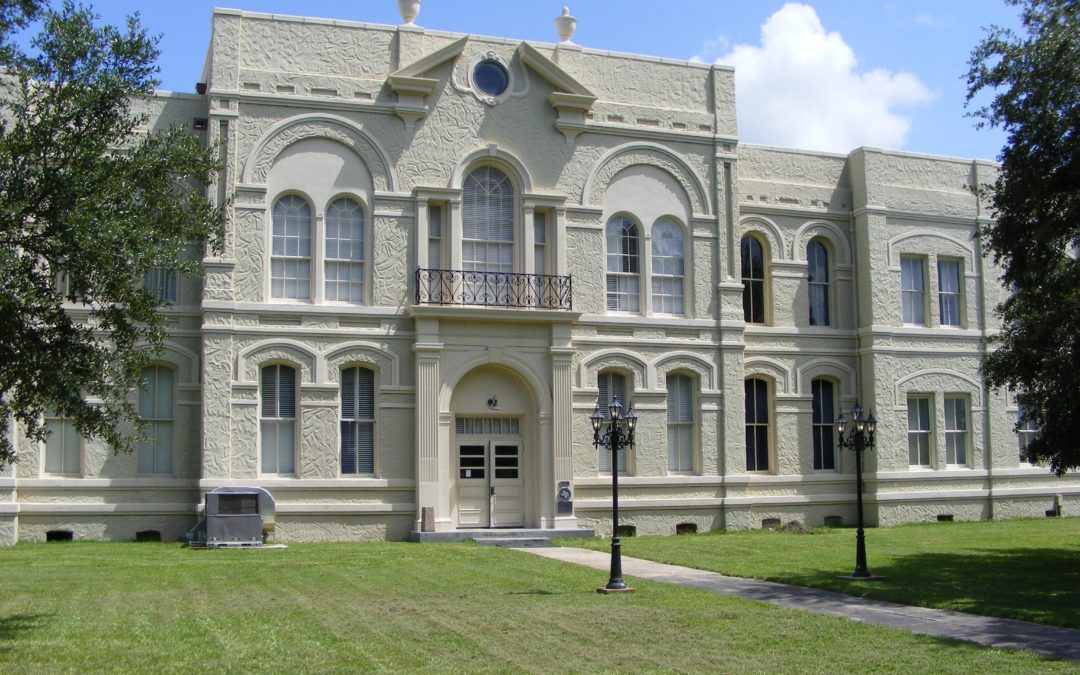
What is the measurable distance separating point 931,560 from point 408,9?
53.5ft

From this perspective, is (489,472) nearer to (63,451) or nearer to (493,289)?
(493,289)

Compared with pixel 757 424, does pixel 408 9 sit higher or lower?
higher

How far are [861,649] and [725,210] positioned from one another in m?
16.9

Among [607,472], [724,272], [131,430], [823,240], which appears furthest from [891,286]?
[131,430]

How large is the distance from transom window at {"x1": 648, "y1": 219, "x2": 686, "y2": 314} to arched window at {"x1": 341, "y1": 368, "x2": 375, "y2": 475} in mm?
7114

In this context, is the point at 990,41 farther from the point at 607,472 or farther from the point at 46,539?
the point at 46,539

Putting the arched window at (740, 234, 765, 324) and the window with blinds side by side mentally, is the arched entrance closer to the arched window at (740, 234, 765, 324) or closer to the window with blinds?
the window with blinds

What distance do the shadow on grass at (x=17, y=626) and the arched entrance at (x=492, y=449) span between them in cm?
1247

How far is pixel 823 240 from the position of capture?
98.6ft

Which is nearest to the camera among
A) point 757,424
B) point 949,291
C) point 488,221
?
point 488,221

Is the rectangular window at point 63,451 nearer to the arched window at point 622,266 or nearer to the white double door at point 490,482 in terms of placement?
the white double door at point 490,482

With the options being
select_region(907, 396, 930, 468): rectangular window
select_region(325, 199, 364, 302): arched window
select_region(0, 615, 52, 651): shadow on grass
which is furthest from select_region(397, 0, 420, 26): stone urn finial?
select_region(0, 615, 52, 651): shadow on grass

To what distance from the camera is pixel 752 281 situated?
95.7ft

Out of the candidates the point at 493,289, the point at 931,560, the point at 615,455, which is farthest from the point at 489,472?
the point at 931,560
